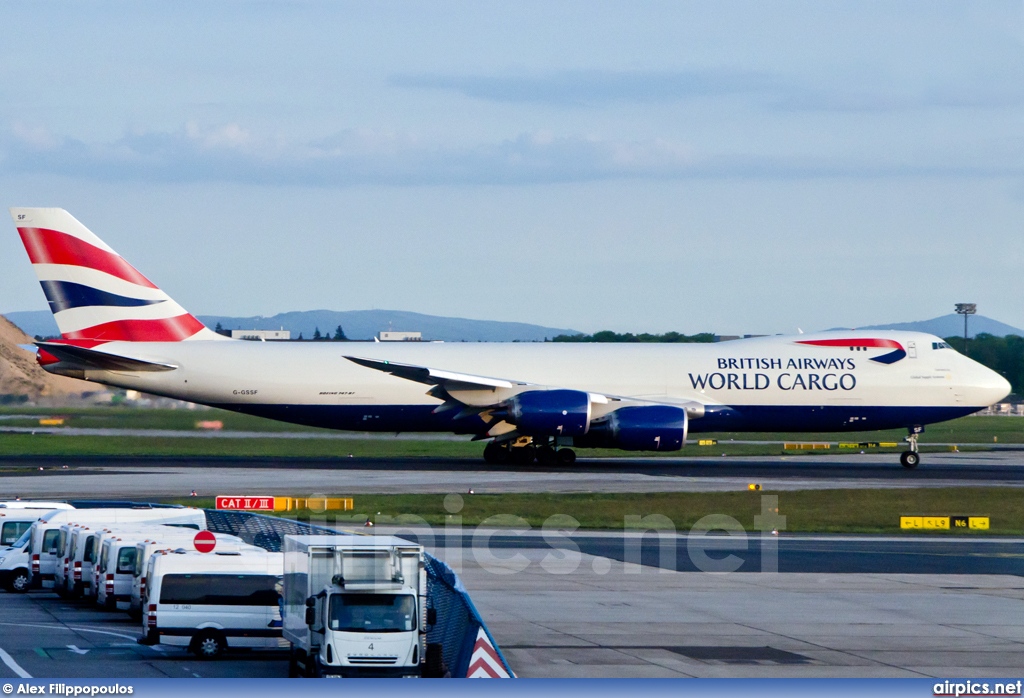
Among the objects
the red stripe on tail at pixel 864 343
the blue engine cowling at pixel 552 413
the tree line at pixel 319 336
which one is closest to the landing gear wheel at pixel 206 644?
the blue engine cowling at pixel 552 413

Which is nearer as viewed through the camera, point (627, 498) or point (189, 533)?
point (189, 533)

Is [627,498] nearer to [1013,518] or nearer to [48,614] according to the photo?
[1013,518]

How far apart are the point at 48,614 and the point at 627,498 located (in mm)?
21437

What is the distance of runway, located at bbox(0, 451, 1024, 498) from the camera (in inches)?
1671

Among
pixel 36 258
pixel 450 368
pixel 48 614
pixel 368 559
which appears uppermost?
pixel 36 258

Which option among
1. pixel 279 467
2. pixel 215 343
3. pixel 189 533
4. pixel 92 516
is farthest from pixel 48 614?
pixel 215 343

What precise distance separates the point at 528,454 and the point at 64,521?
90.2ft

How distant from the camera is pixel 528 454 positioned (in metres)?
53.7

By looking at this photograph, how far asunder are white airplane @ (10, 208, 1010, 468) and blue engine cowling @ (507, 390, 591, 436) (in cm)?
116

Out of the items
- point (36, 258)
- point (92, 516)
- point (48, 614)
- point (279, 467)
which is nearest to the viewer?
point (48, 614)

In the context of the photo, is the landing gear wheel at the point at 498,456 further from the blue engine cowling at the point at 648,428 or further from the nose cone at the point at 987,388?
the nose cone at the point at 987,388

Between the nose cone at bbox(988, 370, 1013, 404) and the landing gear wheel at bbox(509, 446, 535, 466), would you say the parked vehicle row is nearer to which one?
the landing gear wheel at bbox(509, 446, 535, 466)

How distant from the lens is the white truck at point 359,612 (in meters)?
17.2

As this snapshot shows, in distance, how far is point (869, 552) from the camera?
32.5 metres
